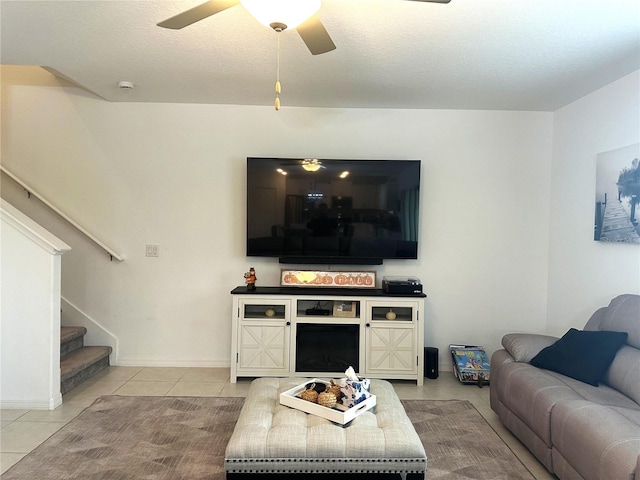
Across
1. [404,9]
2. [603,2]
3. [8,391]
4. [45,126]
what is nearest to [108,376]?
[8,391]

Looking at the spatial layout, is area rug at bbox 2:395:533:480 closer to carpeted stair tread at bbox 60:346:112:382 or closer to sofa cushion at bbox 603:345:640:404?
carpeted stair tread at bbox 60:346:112:382

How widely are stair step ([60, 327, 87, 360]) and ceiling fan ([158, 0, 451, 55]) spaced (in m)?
2.97

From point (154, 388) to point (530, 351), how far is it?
290cm

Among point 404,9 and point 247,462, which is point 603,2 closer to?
point 404,9

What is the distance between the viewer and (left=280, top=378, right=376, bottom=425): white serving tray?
217cm

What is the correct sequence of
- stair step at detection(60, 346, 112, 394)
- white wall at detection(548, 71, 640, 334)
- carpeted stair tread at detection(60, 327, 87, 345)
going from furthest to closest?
carpeted stair tread at detection(60, 327, 87, 345) → stair step at detection(60, 346, 112, 394) → white wall at detection(548, 71, 640, 334)

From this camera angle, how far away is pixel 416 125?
4.16 m

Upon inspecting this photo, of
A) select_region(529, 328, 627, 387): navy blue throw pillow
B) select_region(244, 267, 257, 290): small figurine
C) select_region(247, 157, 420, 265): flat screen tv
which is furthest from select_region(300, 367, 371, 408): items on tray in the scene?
select_region(247, 157, 420, 265): flat screen tv

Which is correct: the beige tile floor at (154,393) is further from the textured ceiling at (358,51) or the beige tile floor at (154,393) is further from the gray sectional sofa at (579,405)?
the textured ceiling at (358,51)

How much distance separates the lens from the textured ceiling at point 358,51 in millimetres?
2338

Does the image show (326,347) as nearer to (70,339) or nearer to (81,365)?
(81,365)

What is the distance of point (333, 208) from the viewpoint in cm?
398

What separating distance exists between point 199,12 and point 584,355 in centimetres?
281

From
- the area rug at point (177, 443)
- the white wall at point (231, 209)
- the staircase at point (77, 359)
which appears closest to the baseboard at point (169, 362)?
the white wall at point (231, 209)
